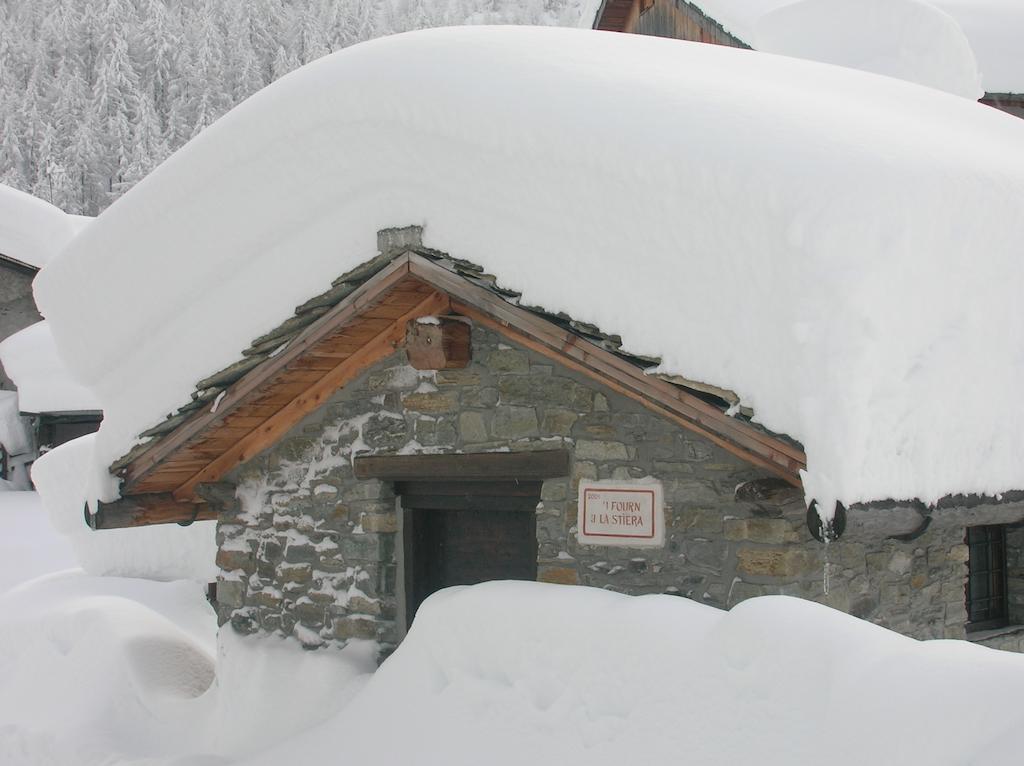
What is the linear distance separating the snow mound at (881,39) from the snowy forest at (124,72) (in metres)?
25.6

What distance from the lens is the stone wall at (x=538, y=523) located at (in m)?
4.50

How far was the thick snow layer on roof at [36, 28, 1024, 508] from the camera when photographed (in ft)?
12.6

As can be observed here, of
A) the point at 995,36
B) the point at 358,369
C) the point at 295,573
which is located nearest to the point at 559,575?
the point at 358,369

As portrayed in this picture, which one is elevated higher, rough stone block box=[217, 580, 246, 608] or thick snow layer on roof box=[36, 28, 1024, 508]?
thick snow layer on roof box=[36, 28, 1024, 508]

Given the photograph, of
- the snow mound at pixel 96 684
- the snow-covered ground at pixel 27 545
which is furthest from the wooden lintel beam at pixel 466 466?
the snow-covered ground at pixel 27 545

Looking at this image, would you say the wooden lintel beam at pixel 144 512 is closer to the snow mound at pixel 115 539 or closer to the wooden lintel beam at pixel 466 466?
the wooden lintel beam at pixel 466 466

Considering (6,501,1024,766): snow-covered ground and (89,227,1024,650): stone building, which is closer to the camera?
(6,501,1024,766): snow-covered ground

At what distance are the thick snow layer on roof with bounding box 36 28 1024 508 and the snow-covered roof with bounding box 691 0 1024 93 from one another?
4251 millimetres

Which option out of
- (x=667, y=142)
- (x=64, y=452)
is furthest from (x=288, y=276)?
(x=64, y=452)

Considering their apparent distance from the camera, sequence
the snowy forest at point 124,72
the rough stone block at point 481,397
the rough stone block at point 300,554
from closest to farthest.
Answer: the rough stone block at point 481,397 < the rough stone block at point 300,554 < the snowy forest at point 124,72

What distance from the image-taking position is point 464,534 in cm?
577

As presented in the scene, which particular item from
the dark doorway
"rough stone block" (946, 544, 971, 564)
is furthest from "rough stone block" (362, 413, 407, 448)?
"rough stone block" (946, 544, 971, 564)

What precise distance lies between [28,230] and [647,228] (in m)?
19.2

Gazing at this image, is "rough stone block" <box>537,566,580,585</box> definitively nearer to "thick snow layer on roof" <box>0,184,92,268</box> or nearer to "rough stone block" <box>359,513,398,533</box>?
"rough stone block" <box>359,513,398,533</box>
